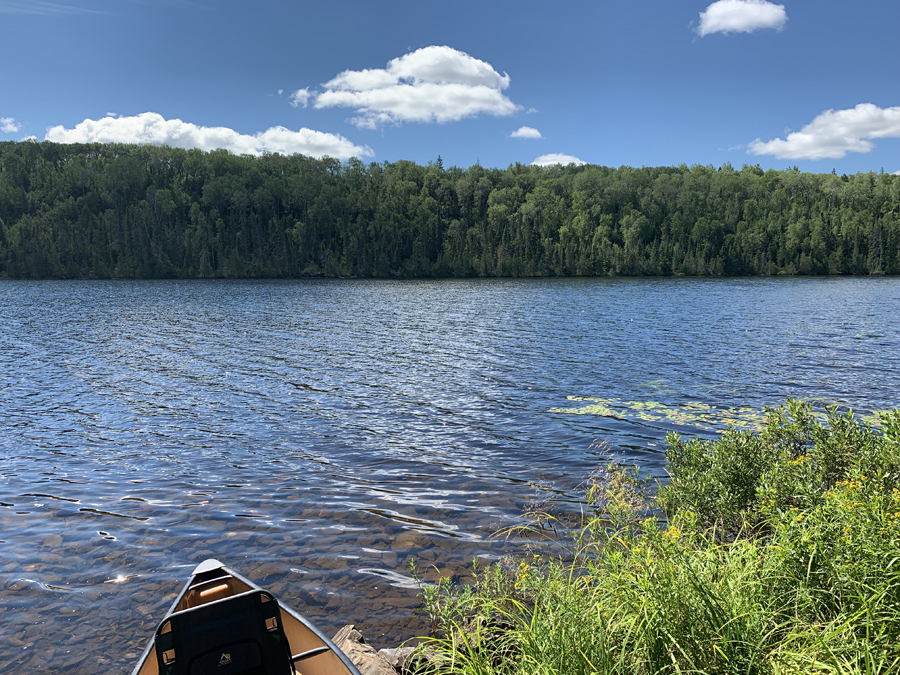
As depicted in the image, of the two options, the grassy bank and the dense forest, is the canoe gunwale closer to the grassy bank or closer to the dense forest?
the grassy bank

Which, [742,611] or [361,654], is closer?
[742,611]

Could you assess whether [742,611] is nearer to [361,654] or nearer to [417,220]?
[361,654]

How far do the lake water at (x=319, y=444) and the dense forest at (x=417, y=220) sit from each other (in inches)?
4334

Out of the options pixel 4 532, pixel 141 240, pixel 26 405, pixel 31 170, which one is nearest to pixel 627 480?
pixel 4 532

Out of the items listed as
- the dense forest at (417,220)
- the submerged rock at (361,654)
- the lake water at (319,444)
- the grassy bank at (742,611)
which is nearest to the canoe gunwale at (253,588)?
the submerged rock at (361,654)

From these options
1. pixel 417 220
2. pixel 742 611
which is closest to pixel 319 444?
pixel 742 611

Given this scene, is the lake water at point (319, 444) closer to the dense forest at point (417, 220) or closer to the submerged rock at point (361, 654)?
the submerged rock at point (361, 654)

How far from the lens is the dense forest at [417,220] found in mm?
135750

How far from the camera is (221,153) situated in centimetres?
17150

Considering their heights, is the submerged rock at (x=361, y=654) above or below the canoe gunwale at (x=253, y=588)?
below

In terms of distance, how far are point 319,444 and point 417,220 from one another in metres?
149

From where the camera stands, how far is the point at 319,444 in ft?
48.3

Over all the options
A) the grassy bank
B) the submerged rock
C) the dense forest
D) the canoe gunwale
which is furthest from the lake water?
the dense forest

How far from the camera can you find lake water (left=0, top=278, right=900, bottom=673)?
8156 mm
